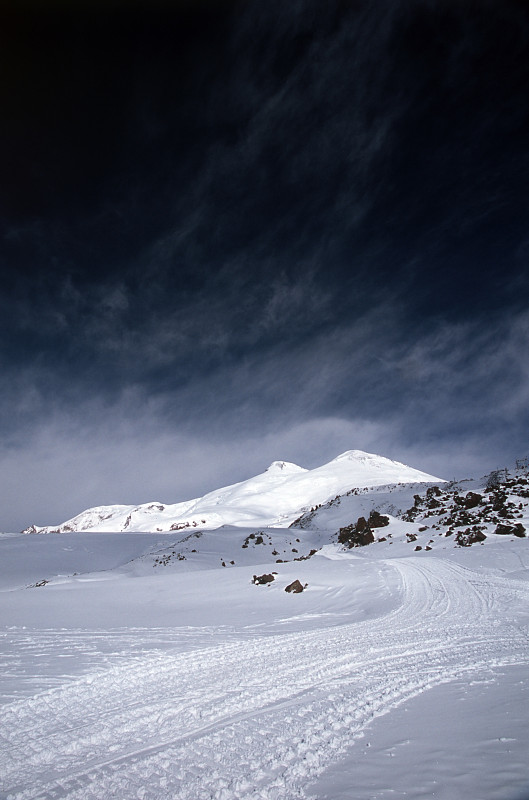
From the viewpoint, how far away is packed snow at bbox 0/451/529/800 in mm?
2406

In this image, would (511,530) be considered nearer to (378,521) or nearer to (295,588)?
(378,521)

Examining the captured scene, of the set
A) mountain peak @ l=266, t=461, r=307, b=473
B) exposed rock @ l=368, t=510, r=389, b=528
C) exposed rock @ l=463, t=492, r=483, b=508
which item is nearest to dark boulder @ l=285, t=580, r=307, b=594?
exposed rock @ l=368, t=510, r=389, b=528

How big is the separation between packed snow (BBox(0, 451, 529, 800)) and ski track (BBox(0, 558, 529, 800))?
0.06ft

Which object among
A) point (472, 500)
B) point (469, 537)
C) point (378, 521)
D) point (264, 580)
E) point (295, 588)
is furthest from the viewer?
point (378, 521)

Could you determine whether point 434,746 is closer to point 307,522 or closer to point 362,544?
point 362,544

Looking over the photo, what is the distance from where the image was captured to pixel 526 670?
13.5ft

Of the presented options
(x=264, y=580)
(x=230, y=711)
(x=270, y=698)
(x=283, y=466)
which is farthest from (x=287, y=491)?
(x=230, y=711)

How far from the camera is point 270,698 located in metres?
3.79

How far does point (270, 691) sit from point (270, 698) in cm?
21

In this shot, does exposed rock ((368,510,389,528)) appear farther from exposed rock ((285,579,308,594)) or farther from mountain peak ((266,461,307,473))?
mountain peak ((266,461,307,473))

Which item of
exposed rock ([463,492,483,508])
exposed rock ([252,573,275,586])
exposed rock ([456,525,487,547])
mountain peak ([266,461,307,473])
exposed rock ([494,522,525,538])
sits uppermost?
mountain peak ([266,461,307,473])

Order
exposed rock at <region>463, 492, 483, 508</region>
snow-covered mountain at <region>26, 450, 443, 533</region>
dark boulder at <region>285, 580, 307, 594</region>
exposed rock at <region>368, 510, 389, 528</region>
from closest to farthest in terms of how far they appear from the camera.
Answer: dark boulder at <region>285, 580, 307, 594</region>, exposed rock at <region>463, 492, 483, 508</region>, exposed rock at <region>368, 510, 389, 528</region>, snow-covered mountain at <region>26, 450, 443, 533</region>

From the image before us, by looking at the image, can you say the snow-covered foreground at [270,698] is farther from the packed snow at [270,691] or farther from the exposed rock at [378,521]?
the exposed rock at [378,521]

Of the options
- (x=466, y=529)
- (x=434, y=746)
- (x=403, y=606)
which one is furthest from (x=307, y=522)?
(x=434, y=746)
